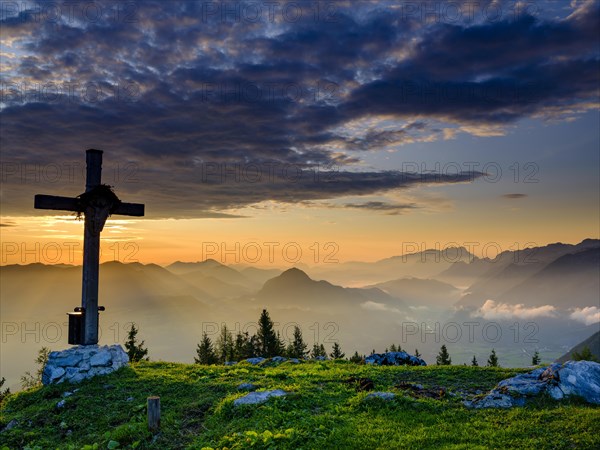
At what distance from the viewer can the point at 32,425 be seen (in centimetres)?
1566

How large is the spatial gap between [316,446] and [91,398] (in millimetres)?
10715

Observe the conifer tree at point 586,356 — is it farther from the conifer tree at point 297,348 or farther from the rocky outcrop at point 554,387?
the rocky outcrop at point 554,387

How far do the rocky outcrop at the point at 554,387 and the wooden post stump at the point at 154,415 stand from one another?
10.0 meters

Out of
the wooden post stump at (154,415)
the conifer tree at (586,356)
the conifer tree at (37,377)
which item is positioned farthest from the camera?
the conifer tree at (586,356)

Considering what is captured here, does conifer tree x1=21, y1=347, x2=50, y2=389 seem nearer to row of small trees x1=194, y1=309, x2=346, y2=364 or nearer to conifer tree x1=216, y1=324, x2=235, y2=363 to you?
row of small trees x1=194, y1=309, x2=346, y2=364

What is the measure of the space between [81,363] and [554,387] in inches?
781

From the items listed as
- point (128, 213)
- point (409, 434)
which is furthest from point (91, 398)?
point (409, 434)

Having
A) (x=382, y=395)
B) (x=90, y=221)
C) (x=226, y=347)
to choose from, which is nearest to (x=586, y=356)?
(x=226, y=347)

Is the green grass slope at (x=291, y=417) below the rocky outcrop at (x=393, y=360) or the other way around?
the other way around

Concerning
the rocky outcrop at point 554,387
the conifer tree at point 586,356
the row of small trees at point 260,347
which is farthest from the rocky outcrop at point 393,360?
the conifer tree at point 586,356

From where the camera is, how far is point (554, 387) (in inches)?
572

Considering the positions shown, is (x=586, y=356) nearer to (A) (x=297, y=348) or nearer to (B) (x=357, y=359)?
(A) (x=297, y=348)

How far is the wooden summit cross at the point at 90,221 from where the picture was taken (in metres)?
22.0

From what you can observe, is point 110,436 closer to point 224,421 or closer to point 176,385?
point 224,421
